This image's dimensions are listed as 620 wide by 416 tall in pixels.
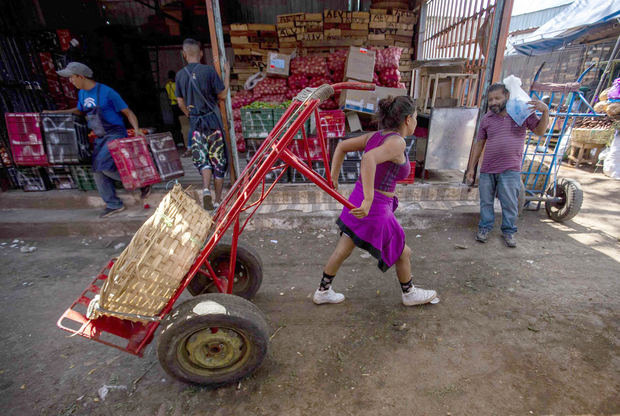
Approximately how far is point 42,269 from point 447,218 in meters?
5.58

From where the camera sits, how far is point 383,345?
246 cm

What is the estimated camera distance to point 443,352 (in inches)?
93.8

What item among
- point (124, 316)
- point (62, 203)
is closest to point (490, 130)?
point (124, 316)

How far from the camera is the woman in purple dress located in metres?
2.11

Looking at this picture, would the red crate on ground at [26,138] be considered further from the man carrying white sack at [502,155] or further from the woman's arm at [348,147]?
the man carrying white sack at [502,155]

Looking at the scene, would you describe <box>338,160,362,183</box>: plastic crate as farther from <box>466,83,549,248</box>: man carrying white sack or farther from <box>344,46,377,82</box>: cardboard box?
<box>344,46,377,82</box>: cardboard box

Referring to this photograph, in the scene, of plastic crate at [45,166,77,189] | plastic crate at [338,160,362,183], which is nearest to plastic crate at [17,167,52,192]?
plastic crate at [45,166,77,189]

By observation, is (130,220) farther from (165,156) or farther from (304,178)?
(304,178)

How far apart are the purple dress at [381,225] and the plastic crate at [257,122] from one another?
9.16ft

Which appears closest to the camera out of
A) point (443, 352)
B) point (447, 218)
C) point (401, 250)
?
point (443, 352)

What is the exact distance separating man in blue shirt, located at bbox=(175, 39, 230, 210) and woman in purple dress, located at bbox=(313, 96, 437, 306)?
8.47 ft

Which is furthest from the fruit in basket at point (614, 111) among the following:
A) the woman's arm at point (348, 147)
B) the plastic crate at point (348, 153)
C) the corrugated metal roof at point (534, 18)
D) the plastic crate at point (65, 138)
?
the corrugated metal roof at point (534, 18)

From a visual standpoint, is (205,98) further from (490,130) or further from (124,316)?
(490,130)

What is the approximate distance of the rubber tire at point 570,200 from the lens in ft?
14.5
